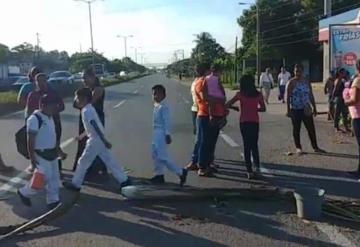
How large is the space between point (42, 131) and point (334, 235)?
11.7 feet

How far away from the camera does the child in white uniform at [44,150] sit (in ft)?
25.0

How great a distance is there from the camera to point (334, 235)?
6.44m

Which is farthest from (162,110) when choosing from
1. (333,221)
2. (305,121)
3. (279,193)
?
(305,121)

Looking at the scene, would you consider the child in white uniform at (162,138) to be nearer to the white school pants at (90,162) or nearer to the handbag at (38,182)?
the white school pants at (90,162)

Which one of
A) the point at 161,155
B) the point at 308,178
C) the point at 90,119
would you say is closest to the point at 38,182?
the point at 90,119

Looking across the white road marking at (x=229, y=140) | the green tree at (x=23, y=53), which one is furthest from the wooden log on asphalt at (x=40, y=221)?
the green tree at (x=23, y=53)

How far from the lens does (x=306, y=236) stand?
6402mm

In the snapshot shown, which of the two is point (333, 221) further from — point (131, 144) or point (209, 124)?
point (131, 144)

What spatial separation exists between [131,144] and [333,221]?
8.12 metres

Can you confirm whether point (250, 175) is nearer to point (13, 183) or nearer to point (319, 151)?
point (319, 151)

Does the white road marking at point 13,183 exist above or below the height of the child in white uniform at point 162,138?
below

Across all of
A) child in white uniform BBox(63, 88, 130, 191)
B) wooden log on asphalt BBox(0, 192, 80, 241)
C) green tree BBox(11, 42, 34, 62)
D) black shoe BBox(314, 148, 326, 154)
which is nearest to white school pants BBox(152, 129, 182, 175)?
child in white uniform BBox(63, 88, 130, 191)

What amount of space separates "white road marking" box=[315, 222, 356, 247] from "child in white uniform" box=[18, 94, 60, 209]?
312 cm

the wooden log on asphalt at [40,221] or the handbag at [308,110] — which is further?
the handbag at [308,110]
